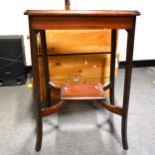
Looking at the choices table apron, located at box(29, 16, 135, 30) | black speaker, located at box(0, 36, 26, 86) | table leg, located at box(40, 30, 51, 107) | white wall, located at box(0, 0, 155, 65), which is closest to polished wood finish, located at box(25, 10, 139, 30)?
table apron, located at box(29, 16, 135, 30)

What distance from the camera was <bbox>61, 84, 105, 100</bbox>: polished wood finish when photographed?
1354mm

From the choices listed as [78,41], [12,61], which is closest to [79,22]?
[78,41]

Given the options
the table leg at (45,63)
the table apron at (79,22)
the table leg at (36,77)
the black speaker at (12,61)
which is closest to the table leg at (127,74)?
the table apron at (79,22)

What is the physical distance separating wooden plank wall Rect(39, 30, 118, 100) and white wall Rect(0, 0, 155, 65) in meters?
0.67

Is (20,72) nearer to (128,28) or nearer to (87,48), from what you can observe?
(87,48)

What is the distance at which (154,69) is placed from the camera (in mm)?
2553

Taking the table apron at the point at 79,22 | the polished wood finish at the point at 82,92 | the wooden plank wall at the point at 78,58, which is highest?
the table apron at the point at 79,22

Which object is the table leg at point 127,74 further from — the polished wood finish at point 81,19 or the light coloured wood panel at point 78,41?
the light coloured wood panel at point 78,41

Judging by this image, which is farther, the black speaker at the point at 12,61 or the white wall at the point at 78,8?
the white wall at the point at 78,8

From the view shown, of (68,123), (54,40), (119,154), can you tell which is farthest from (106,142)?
(54,40)

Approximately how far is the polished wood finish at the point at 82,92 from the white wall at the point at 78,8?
107 centimetres

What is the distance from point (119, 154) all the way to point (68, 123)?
0.45 m

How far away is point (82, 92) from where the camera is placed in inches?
56.1

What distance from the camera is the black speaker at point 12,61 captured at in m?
2.06
